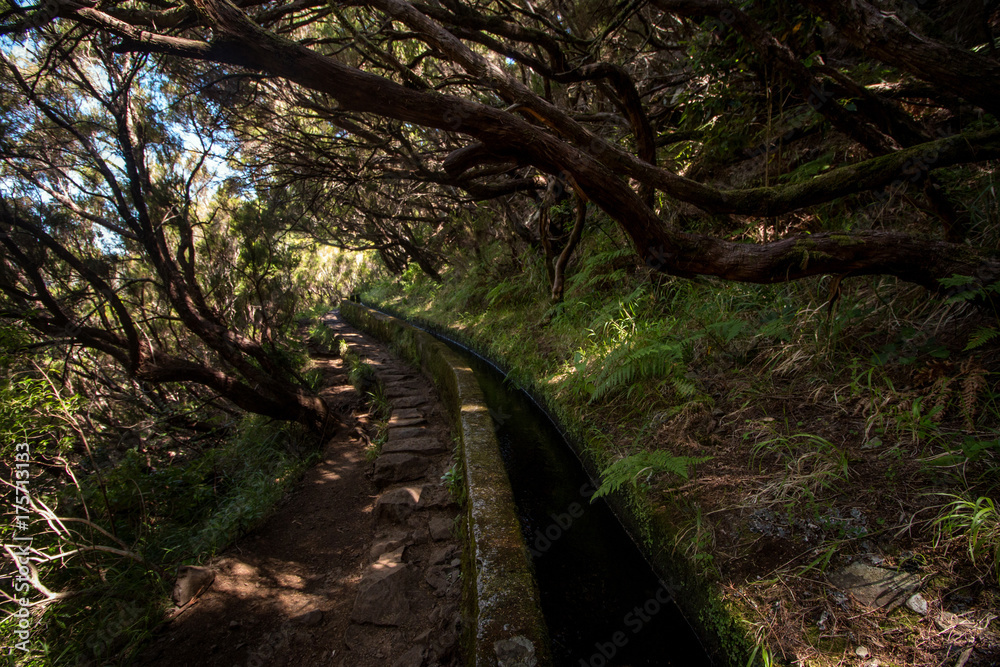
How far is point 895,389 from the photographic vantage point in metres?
2.45

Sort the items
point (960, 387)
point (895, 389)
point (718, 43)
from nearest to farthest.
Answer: point (960, 387)
point (895, 389)
point (718, 43)

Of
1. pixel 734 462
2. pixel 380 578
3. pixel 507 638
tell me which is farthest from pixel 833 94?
pixel 380 578

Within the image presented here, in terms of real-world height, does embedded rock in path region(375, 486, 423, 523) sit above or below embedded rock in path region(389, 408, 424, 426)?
below

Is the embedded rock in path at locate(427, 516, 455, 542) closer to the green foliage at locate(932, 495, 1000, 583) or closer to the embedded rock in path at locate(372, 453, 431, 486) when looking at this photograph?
the embedded rock in path at locate(372, 453, 431, 486)

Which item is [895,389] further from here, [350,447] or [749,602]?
[350,447]

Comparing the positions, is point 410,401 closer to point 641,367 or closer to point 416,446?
point 416,446

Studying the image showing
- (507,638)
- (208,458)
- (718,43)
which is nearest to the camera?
(507,638)

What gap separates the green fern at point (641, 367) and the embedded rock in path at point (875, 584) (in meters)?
1.72

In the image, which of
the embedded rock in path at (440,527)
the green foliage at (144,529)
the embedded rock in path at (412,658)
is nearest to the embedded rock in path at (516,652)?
the embedded rock in path at (412,658)

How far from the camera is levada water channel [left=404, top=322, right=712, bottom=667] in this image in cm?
214

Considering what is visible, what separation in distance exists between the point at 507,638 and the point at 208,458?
406 cm

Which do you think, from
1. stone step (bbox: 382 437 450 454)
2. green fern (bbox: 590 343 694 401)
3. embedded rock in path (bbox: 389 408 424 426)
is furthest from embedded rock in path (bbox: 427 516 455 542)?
embedded rock in path (bbox: 389 408 424 426)

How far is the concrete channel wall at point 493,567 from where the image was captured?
1778mm

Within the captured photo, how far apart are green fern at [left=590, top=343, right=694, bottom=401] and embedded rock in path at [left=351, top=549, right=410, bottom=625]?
87.0 inches
